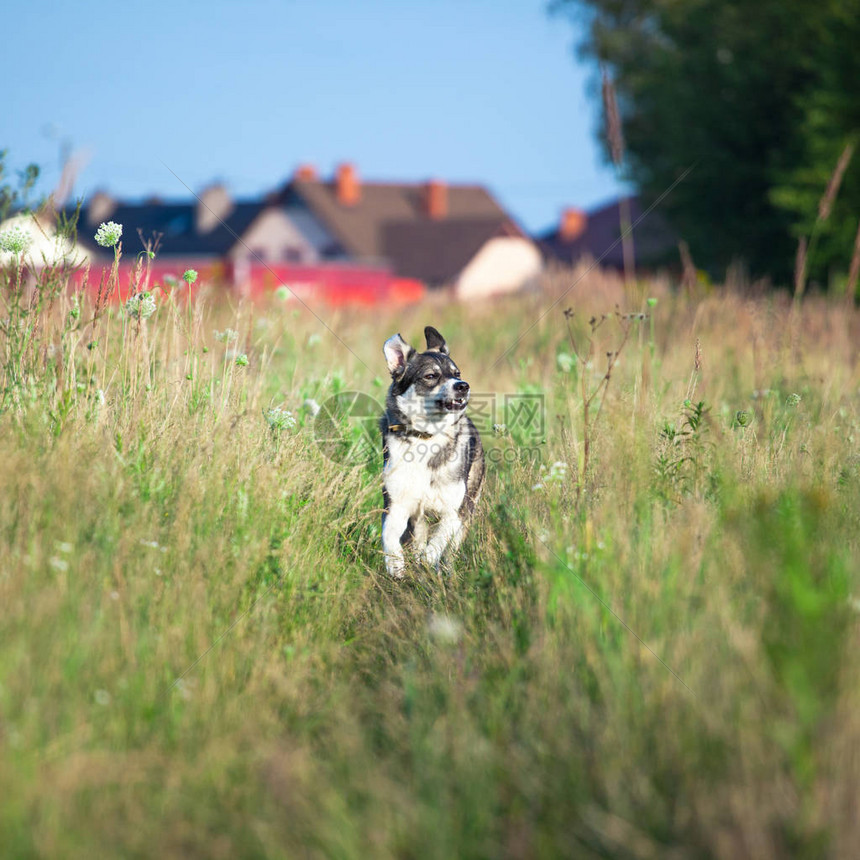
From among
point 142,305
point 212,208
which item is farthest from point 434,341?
point 212,208

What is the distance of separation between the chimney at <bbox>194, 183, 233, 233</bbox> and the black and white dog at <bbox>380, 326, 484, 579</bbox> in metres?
A: 45.6

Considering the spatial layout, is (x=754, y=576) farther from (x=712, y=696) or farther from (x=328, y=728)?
(x=328, y=728)

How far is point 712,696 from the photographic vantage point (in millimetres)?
2338

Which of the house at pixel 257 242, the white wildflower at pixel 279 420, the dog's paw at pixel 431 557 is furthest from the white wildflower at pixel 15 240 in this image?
the house at pixel 257 242

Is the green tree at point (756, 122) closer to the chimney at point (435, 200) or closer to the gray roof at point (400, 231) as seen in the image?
the gray roof at point (400, 231)

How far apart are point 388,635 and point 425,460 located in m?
1.58

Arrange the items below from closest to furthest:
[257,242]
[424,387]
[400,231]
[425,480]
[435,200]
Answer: [425,480]
[424,387]
[257,242]
[400,231]
[435,200]

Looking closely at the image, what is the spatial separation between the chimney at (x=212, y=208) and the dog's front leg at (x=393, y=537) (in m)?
46.4

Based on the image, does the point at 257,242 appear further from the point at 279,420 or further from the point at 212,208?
the point at 279,420

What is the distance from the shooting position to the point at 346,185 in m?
45.8

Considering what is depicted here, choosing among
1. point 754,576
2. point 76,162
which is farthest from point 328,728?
point 76,162

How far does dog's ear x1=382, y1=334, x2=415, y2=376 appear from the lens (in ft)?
18.0

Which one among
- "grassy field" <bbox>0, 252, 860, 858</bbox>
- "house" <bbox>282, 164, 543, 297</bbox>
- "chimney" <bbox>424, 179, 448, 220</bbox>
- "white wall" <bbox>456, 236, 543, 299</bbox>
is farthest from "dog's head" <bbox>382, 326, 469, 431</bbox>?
"chimney" <bbox>424, 179, 448, 220</bbox>

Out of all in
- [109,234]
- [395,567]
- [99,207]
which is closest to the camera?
[109,234]
